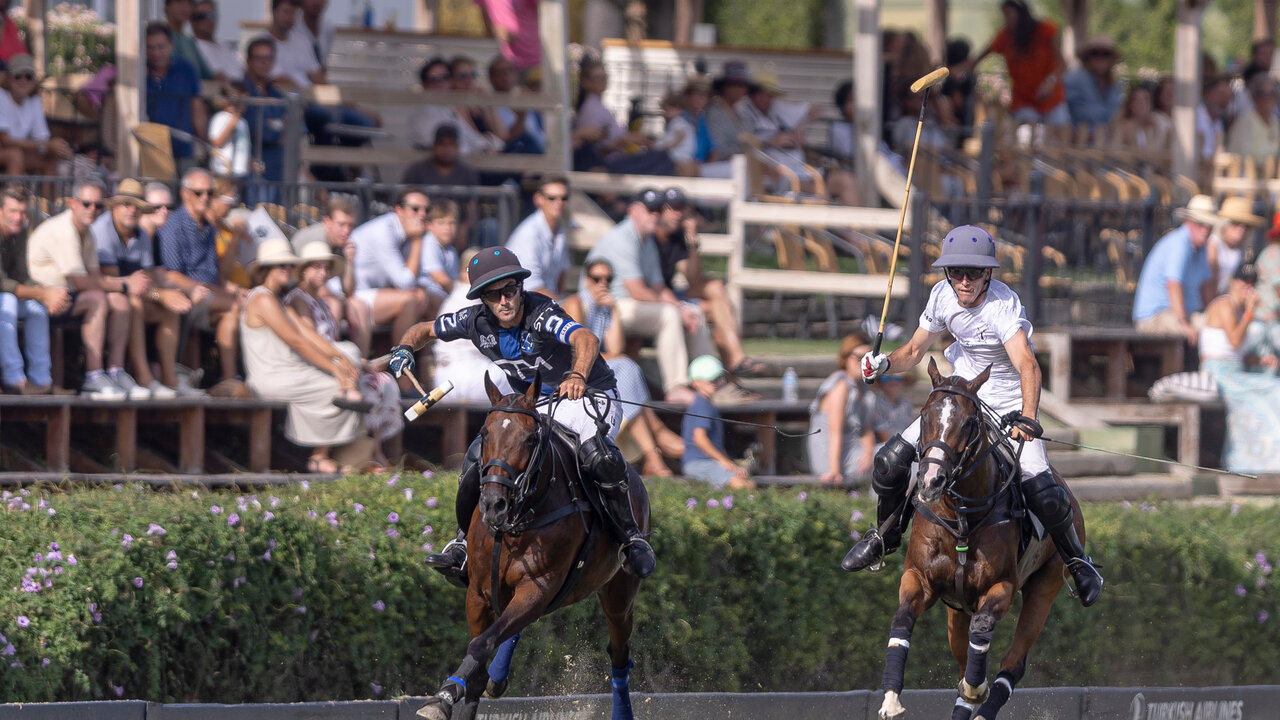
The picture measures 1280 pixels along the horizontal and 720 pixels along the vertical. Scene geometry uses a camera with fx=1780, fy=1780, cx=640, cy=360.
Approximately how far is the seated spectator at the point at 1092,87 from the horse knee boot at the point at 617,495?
38.6ft

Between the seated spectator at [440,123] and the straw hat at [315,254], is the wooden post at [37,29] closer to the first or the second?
the seated spectator at [440,123]

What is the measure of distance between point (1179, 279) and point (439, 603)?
7629mm

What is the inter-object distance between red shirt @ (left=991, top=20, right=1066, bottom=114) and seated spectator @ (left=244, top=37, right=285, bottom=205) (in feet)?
26.0

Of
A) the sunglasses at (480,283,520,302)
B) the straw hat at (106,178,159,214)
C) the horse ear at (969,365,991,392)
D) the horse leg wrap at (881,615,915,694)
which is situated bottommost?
the horse leg wrap at (881,615,915,694)

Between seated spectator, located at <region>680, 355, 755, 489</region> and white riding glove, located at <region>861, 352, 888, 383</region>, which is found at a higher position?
white riding glove, located at <region>861, 352, 888, 383</region>

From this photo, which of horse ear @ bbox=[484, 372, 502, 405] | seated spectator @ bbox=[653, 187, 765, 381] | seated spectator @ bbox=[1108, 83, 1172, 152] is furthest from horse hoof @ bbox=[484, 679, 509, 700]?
seated spectator @ bbox=[1108, 83, 1172, 152]

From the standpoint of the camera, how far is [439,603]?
28.7 ft

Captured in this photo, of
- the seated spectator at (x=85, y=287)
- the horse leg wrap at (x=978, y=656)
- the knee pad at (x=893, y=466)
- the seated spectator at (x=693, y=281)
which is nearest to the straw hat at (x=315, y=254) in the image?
the seated spectator at (x=85, y=287)

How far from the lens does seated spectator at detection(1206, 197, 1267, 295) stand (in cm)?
1443

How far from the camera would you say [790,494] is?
10.0 m

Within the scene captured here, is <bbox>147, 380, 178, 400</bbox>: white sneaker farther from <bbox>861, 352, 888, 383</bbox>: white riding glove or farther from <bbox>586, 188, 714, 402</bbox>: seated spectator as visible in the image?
<bbox>861, 352, 888, 383</bbox>: white riding glove

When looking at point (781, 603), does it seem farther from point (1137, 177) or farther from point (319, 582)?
point (1137, 177)

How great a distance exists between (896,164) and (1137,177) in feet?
9.50

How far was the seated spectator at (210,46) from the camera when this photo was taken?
13758mm
